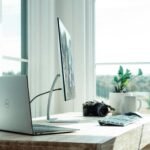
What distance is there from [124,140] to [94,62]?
1564 millimetres

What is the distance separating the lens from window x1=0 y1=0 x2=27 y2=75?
227 centimetres

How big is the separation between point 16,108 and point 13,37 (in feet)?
4.09

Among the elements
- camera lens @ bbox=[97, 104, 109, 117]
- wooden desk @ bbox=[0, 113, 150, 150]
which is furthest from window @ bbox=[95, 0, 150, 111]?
wooden desk @ bbox=[0, 113, 150, 150]

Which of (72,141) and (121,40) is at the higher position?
(121,40)

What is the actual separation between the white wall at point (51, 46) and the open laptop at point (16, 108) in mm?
1267

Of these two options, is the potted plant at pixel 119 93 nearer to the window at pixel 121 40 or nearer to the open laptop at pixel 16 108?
the window at pixel 121 40

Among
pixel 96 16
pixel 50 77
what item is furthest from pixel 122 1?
pixel 50 77

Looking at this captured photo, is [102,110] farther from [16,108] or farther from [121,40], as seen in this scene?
[16,108]

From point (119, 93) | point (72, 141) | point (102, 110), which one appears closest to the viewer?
point (72, 141)

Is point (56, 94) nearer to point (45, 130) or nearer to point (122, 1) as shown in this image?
point (122, 1)

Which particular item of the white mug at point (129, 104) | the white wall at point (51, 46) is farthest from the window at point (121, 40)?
the white mug at point (129, 104)

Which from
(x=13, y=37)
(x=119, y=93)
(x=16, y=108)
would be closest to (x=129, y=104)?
(x=119, y=93)

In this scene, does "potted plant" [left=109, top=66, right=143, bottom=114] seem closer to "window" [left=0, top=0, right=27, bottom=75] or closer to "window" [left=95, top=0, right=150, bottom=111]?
"window" [left=95, top=0, right=150, bottom=111]

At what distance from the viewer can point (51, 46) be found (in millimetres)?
2740
